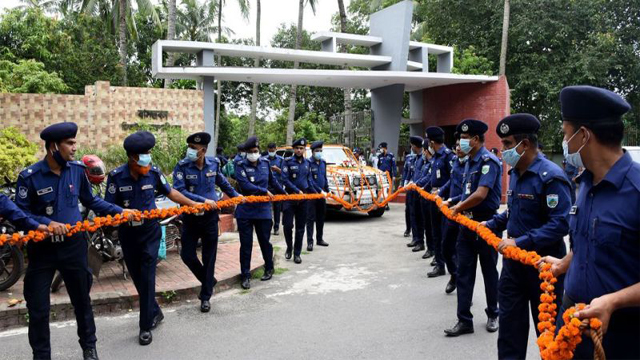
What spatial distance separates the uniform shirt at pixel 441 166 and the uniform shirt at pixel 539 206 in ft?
13.2

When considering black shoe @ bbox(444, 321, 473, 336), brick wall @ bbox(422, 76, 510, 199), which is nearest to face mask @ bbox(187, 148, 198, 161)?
black shoe @ bbox(444, 321, 473, 336)

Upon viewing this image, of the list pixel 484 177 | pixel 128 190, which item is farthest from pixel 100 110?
pixel 484 177

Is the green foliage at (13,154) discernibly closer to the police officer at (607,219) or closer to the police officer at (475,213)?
the police officer at (475,213)

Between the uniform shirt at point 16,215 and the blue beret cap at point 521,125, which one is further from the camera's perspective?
the uniform shirt at point 16,215

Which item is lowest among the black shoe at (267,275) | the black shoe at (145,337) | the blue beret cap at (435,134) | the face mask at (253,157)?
the black shoe at (267,275)

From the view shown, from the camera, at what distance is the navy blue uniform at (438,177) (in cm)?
770

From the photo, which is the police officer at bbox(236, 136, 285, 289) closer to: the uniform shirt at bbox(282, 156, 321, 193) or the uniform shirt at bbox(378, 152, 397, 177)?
the uniform shirt at bbox(282, 156, 321, 193)

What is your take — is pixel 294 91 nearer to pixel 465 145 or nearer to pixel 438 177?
pixel 438 177

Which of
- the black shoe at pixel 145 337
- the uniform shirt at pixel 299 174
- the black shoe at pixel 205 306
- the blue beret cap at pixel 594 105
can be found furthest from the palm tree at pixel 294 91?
the blue beret cap at pixel 594 105

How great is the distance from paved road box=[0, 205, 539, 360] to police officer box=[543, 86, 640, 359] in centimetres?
222

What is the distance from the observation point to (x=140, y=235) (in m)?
4.80

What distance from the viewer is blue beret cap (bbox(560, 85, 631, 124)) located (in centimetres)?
222

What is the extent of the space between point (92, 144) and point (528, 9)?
1815 cm

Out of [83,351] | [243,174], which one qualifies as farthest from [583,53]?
[83,351]
